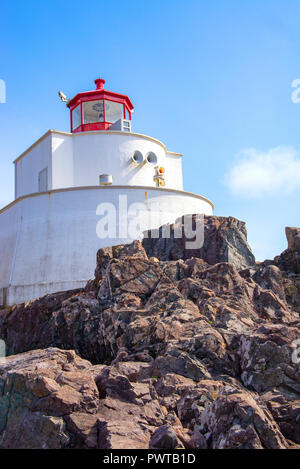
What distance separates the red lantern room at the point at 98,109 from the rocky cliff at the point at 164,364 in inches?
627

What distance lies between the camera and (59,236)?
71.9ft

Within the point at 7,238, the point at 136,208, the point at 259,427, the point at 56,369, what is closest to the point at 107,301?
the point at 56,369

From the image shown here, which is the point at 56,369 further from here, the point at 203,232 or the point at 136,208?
the point at 136,208

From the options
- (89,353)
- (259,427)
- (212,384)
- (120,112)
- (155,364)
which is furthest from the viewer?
(120,112)

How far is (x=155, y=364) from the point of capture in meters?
8.91

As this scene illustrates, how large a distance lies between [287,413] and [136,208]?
1596 cm

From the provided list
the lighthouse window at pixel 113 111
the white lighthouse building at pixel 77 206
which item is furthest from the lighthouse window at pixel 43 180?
the lighthouse window at pixel 113 111

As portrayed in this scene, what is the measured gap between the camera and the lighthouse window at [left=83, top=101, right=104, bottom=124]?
29.8 m

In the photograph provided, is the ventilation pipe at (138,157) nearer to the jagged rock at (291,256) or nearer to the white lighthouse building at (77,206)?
the white lighthouse building at (77,206)

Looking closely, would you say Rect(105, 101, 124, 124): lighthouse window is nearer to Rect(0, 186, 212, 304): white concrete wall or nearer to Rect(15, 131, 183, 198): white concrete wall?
Rect(15, 131, 183, 198): white concrete wall

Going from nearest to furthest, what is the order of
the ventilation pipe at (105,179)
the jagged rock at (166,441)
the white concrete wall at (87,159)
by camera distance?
the jagged rock at (166,441)
the ventilation pipe at (105,179)
the white concrete wall at (87,159)

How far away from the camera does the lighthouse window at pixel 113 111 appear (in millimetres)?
29812

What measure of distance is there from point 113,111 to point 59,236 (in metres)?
11.2

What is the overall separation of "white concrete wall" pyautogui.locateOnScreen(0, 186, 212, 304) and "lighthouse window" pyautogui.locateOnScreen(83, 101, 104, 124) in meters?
8.70
